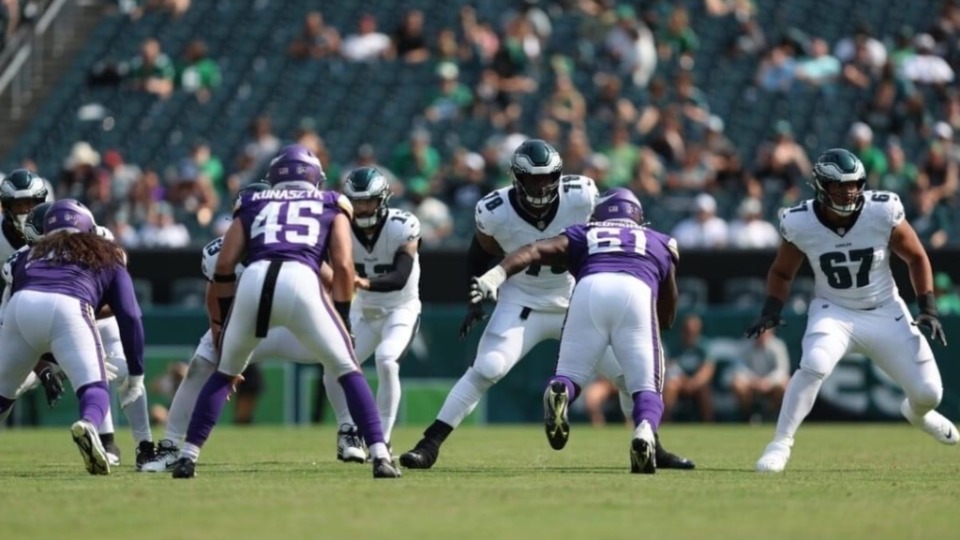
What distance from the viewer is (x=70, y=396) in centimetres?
1967

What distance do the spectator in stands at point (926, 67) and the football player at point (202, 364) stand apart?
13.5 metres

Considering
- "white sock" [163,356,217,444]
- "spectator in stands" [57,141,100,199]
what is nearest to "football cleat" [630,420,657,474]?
"white sock" [163,356,217,444]

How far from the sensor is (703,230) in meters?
20.2

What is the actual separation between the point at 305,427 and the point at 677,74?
24.6 feet

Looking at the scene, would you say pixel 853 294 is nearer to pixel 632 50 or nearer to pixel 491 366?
pixel 491 366

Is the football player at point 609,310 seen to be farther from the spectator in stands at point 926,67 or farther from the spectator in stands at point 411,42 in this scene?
the spectator in stands at point 411,42

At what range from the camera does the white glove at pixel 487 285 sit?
1050 centimetres

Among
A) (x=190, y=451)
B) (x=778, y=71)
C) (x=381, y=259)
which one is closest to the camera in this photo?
(x=190, y=451)

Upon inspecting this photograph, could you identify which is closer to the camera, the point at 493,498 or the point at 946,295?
the point at 493,498

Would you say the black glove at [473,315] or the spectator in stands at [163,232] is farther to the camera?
the spectator in stands at [163,232]

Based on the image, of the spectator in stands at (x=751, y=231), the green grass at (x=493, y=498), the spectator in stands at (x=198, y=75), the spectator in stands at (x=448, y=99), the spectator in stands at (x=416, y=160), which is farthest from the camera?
the spectator in stands at (x=198, y=75)

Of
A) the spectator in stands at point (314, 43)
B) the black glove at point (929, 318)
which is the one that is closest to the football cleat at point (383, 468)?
the black glove at point (929, 318)

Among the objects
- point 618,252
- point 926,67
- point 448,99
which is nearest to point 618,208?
point 618,252

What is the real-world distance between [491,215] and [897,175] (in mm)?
10850
